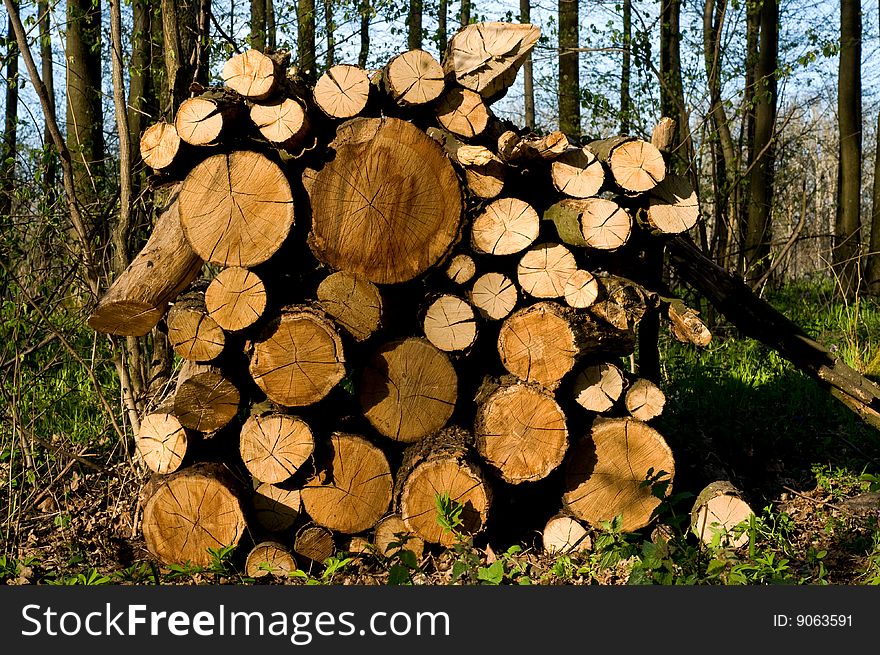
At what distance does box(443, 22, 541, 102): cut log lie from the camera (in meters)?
4.01

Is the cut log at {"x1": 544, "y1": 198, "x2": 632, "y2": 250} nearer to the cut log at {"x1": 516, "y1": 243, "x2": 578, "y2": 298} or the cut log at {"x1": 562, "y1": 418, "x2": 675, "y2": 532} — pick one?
the cut log at {"x1": 516, "y1": 243, "x2": 578, "y2": 298}

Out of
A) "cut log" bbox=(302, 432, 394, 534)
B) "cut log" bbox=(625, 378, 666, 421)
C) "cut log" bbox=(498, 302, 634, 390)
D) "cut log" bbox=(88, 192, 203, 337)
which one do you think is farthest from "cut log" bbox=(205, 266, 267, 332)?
"cut log" bbox=(625, 378, 666, 421)

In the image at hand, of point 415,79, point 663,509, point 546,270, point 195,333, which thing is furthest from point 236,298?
point 663,509

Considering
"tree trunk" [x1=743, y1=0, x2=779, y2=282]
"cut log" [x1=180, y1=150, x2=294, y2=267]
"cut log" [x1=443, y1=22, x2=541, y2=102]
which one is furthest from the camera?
"tree trunk" [x1=743, y1=0, x2=779, y2=282]

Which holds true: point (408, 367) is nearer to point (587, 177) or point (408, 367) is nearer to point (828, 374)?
point (587, 177)

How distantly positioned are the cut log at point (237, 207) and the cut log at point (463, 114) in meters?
0.81

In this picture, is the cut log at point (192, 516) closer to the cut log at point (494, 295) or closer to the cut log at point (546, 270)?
the cut log at point (494, 295)

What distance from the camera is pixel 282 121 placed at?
12.3 feet

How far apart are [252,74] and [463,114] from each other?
965 millimetres

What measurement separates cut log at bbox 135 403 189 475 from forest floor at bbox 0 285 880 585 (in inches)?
18.7

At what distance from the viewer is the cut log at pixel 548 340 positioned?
3.94m

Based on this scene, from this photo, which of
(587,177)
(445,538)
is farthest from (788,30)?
(445,538)

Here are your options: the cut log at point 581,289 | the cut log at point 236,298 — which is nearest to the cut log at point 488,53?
the cut log at point 581,289

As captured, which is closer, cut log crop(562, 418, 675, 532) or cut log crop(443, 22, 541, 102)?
cut log crop(443, 22, 541, 102)
